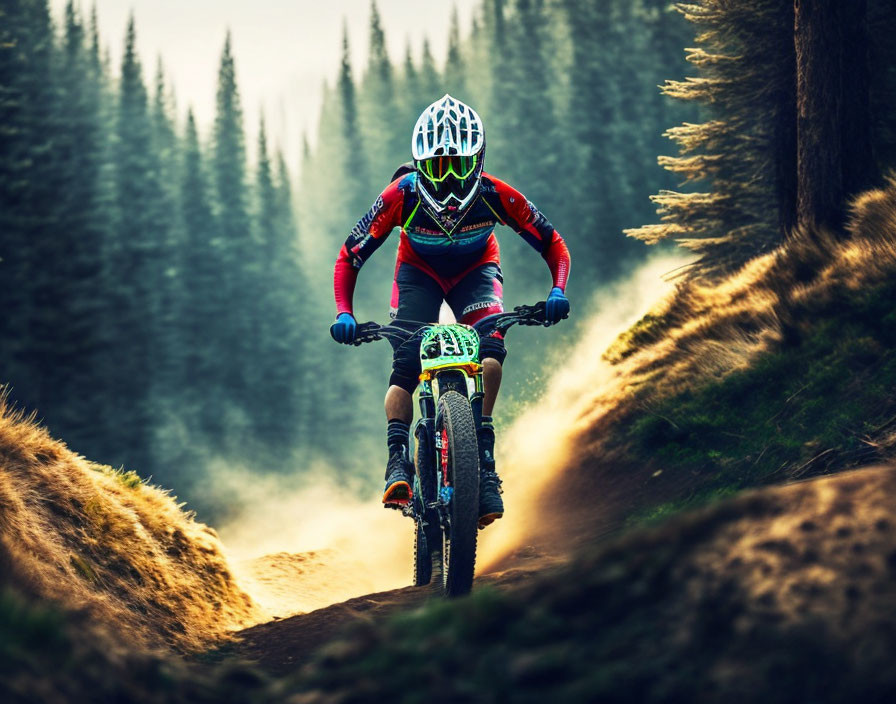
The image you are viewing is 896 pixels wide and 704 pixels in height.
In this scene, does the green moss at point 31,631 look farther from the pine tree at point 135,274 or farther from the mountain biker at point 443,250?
the pine tree at point 135,274

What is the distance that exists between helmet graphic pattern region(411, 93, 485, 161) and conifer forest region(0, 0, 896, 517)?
6461 millimetres

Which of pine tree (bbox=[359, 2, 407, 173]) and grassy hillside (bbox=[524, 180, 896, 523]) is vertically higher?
pine tree (bbox=[359, 2, 407, 173])

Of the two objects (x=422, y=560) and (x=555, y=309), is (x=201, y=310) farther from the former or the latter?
(x=555, y=309)

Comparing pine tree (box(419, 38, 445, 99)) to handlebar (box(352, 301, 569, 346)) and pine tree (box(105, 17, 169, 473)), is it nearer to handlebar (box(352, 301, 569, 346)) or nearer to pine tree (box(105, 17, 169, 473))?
pine tree (box(105, 17, 169, 473))

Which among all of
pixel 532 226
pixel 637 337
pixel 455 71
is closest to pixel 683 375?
pixel 637 337

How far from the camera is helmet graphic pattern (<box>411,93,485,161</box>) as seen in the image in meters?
7.11

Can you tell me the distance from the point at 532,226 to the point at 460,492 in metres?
2.85

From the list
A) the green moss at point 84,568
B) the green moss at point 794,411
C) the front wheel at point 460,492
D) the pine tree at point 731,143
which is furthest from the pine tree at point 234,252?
the front wheel at point 460,492

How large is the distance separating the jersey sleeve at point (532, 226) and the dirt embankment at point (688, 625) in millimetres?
4724

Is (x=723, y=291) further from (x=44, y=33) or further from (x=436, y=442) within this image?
(x=44, y=33)

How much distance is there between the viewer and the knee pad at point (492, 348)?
23.4 ft

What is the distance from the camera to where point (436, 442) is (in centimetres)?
662

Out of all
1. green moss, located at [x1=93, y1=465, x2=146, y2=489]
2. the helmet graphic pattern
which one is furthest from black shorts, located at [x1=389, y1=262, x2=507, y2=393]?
green moss, located at [x1=93, y1=465, x2=146, y2=489]

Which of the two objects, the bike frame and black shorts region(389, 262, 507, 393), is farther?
black shorts region(389, 262, 507, 393)
